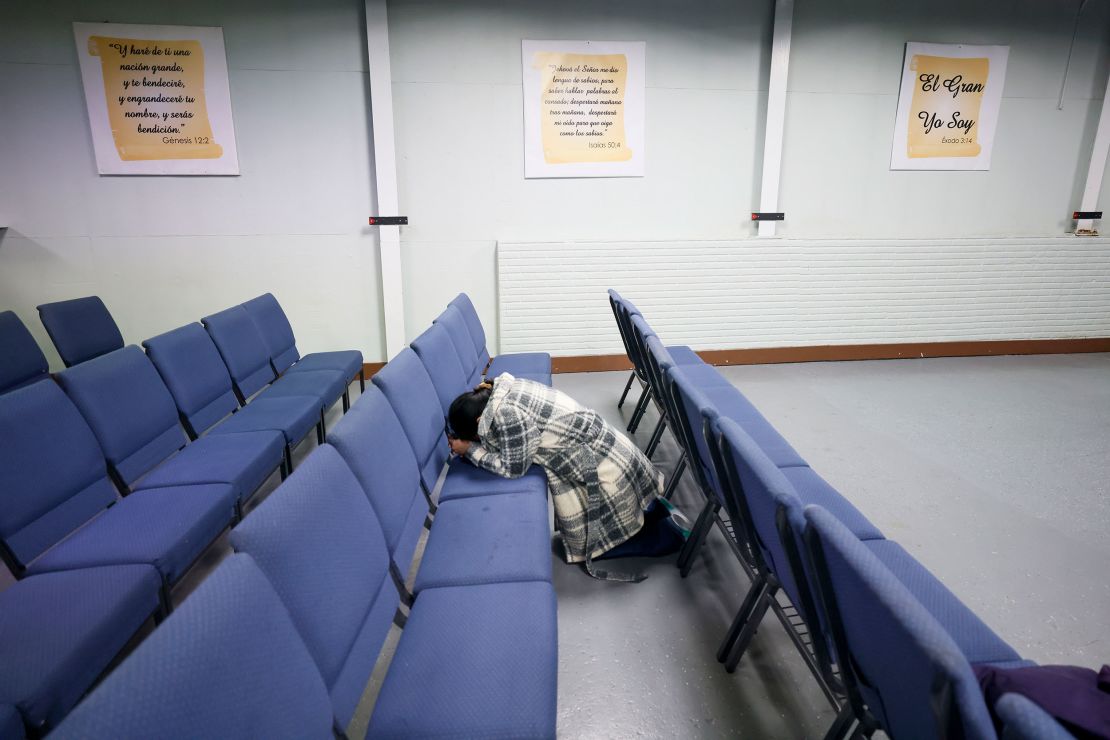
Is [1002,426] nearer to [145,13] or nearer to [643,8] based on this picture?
[643,8]

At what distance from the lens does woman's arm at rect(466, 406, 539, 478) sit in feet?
6.07

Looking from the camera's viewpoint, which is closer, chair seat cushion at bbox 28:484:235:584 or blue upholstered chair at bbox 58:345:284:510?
chair seat cushion at bbox 28:484:235:584

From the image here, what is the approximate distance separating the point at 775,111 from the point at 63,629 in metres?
4.70

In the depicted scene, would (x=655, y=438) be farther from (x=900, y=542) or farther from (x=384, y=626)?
(x=384, y=626)

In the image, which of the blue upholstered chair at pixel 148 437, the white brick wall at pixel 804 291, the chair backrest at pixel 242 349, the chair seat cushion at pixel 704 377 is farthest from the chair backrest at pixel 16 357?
the chair seat cushion at pixel 704 377

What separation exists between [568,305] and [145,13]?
333 cm

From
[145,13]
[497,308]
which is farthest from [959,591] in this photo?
[145,13]

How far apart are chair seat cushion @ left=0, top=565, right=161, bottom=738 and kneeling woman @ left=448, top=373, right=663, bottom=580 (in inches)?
37.9

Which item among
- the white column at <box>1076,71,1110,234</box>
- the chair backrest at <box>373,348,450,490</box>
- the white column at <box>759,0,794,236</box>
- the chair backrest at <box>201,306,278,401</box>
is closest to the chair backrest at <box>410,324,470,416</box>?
the chair backrest at <box>373,348,450,490</box>

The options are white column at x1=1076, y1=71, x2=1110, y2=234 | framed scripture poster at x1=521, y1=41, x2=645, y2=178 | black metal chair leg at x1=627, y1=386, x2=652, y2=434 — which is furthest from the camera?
white column at x1=1076, y1=71, x2=1110, y2=234

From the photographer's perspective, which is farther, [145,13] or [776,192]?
[776,192]

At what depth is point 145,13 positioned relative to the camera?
3566mm

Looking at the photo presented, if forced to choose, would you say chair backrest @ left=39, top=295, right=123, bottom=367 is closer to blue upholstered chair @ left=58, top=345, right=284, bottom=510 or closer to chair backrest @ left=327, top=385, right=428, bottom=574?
blue upholstered chair @ left=58, top=345, right=284, bottom=510

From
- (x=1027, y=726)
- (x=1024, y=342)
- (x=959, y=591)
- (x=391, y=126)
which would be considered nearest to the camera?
(x=1027, y=726)
